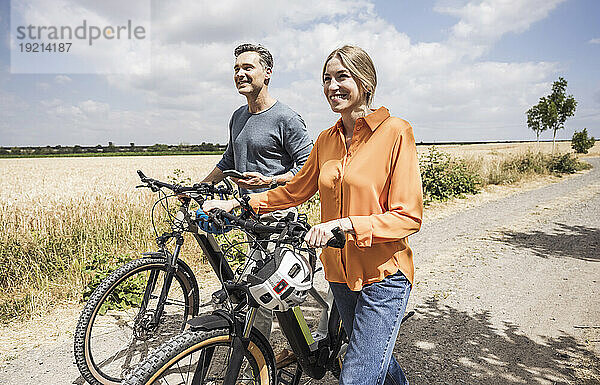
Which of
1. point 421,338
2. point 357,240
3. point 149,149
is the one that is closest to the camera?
point 357,240

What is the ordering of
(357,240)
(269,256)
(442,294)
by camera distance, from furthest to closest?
(442,294)
(269,256)
(357,240)

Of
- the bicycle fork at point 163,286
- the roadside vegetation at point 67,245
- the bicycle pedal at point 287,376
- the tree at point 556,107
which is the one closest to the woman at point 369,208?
the bicycle pedal at point 287,376

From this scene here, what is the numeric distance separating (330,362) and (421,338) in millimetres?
1978

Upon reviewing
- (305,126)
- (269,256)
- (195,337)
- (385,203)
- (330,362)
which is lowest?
(330,362)

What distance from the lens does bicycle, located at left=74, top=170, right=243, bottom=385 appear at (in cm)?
328

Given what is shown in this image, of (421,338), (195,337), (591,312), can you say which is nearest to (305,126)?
(195,337)

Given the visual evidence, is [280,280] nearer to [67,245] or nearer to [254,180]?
[254,180]

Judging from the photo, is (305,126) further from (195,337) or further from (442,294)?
(442,294)

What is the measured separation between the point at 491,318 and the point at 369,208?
11.9 feet

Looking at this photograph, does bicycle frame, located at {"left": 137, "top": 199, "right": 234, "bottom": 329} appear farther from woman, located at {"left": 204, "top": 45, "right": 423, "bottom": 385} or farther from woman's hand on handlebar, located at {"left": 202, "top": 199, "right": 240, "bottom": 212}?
woman, located at {"left": 204, "top": 45, "right": 423, "bottom": 385}

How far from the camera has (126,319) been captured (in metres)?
4.50

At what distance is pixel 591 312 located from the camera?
504 centimetres

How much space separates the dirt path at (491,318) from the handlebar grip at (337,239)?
2.07 metres

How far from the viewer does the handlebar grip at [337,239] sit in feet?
6.28
